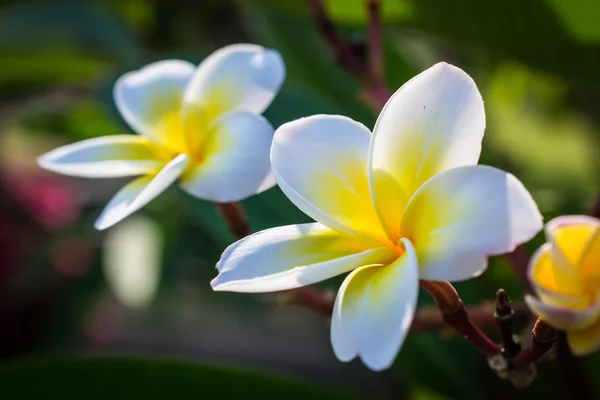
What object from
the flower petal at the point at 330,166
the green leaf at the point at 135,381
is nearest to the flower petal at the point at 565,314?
the flower petal at the point at 330,166

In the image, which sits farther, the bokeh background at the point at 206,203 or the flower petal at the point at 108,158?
the bokeh background at the point at 206,203

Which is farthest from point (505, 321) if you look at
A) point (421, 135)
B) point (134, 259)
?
point (134, 259)

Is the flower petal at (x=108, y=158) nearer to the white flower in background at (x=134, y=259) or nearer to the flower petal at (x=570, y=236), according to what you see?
the flower petal at (x=570, y=236)

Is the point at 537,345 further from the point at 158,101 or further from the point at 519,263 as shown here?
the point at 158,101

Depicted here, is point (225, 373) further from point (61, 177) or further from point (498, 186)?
point (61, 177)

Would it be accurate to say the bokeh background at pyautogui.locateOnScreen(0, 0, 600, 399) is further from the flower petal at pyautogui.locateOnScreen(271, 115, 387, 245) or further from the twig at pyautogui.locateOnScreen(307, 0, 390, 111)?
the flower petal at pyautogui.locateOnScreen(271, 115, 387, 245)

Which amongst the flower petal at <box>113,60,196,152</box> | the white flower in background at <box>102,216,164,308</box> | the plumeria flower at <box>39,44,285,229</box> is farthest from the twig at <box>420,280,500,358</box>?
the white flower in background at <box>102,216,164,308</box>

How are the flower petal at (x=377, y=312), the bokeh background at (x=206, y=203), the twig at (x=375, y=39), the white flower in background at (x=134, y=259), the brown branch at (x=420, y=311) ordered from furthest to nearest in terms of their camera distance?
the white flower in background at (x=134, y=259)
the bokeh background at (x=206, y=203)
the twig at (x=375, y=39)
the brown branch at (x=420, y=311)
the flower petal at (x=377, y=312)
